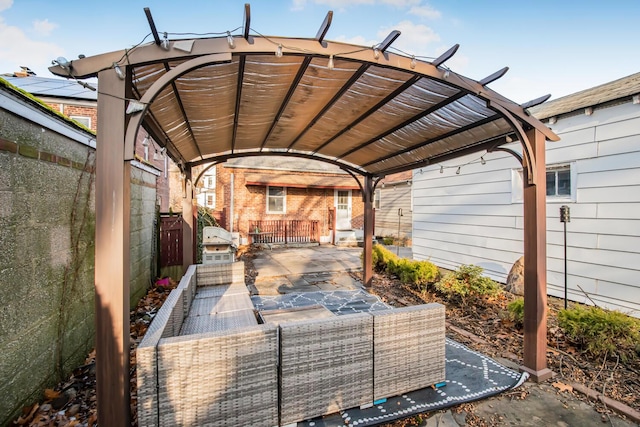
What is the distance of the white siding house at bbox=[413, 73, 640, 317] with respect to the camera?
4438 millimetres

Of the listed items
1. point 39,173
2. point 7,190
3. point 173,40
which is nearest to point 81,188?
point 39,173

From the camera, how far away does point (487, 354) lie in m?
3.41

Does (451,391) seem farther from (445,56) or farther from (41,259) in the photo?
(41,259)

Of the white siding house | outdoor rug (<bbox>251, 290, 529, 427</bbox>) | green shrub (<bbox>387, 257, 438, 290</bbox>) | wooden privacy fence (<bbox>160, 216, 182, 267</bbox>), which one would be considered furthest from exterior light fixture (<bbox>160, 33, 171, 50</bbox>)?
green shrub (<bbox>387, 257, 438, 290</bbox>)

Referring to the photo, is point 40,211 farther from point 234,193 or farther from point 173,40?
point 234,193

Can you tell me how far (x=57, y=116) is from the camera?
264 cm

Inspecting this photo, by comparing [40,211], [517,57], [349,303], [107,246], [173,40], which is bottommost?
[349,303]

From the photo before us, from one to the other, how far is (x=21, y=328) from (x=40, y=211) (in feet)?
2.92

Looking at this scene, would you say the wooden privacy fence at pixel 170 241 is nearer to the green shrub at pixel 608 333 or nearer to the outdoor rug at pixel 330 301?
the outdoor rug at pixel 330 301

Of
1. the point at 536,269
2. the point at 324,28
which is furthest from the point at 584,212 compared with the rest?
the point at 324,28

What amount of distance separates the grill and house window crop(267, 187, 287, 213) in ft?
21.3

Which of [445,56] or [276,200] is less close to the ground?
[445,56]

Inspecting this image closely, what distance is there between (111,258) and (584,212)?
6717 mm

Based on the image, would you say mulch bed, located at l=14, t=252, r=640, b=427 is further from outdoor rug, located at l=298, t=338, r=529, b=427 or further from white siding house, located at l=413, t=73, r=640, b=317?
white siding house, located at l=413, t=73, r=640, b=317
